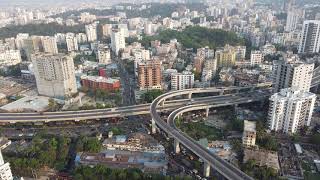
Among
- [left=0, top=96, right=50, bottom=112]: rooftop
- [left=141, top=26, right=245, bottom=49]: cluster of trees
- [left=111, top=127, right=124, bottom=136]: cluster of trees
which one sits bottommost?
[left=0, top=96, right=50, bottom=112]: rooftop

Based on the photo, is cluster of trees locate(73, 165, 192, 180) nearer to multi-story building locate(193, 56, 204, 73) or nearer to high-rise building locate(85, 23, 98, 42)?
multi-story building locate(193, 56, 204, 73)

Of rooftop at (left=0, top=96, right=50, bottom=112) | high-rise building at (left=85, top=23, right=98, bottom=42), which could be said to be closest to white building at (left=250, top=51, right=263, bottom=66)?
rooftop at (left=0, top=96, right=50, bottom=112)

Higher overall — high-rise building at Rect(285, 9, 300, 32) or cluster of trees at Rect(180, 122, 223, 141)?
high-rise building at Rect(285, 9, 300, 32)

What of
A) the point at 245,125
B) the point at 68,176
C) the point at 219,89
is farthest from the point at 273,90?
the point at 68,176

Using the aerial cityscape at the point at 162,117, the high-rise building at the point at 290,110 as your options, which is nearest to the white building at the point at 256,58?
the aerial cityscape at the point at 162,117

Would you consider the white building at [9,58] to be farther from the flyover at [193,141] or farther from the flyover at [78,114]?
the flyover at [193,141]
